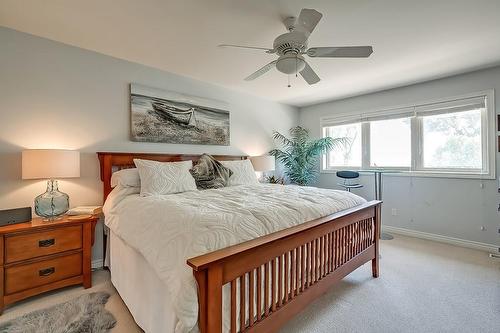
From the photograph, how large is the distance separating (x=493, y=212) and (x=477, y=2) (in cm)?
265

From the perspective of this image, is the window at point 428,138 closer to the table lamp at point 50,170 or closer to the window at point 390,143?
the window at point 390,143

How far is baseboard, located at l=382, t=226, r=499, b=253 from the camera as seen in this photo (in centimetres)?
311

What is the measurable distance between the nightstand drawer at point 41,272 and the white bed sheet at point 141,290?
0.35 metres

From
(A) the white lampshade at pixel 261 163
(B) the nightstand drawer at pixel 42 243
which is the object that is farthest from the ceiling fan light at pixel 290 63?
(B) the nightstand drawer at pixel 42 243

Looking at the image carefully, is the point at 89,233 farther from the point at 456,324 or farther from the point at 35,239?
the point at 456,324

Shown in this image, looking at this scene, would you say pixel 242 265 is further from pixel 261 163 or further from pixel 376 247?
pixel 261 163

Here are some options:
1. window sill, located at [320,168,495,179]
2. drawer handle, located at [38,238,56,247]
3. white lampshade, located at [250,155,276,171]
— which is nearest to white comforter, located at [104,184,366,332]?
drawer handle, located at [38,238,56,247]

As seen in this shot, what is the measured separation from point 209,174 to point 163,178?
0.62 meters

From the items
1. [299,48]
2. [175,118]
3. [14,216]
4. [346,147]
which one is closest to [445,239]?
[346,147]

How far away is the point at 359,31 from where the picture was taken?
7.36ft

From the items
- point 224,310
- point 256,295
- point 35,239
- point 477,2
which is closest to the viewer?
point 224,310

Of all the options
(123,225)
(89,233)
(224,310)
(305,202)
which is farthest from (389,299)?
(89,233)

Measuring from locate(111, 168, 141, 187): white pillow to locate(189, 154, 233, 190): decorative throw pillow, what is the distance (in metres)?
0.62

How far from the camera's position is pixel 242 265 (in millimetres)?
1217
